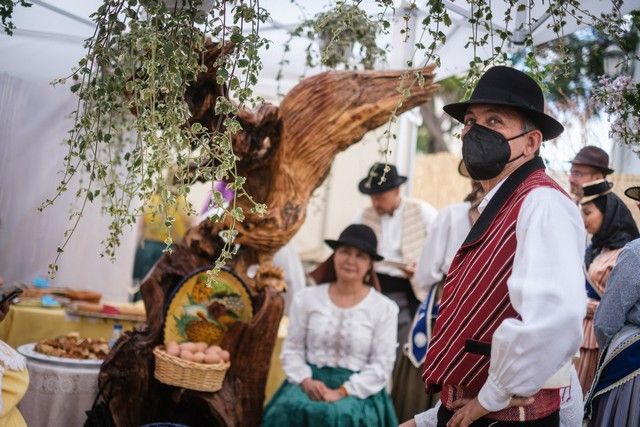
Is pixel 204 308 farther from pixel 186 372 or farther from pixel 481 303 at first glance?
pixel 481 303

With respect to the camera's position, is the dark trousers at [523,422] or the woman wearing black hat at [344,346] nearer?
the dark trousers at [523,422]

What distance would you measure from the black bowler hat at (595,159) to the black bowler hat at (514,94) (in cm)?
194

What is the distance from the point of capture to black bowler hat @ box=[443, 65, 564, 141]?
2.28 m

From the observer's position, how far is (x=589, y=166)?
4.18 metres

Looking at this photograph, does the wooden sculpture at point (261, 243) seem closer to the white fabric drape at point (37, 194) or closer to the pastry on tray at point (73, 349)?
the pastry on tray at point (73, 349)

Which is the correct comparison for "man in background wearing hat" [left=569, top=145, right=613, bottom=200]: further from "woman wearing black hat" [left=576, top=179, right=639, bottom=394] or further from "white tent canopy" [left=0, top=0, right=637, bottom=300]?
"white tent canopy" [left=0, top=0, right=637, bottom=300]

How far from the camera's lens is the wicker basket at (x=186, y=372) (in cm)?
364

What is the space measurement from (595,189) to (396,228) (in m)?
2.32

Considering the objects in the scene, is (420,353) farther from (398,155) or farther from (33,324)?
(398,155)

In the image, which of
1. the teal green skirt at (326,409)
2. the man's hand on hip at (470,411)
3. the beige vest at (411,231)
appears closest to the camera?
the man's hand on hip at (470,411)

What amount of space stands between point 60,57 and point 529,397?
151 inches

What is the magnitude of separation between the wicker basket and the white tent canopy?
1.69 m

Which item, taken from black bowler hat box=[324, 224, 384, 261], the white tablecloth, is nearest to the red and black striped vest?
black bowler hat box=[324, 224, 384, 261]

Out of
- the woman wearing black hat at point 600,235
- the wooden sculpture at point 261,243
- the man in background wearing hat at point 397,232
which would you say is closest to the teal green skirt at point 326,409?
the wooden sculpture at point 261,243
